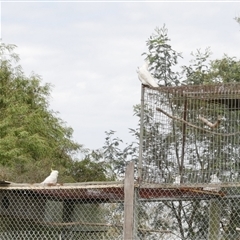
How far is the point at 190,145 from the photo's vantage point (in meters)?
6.88

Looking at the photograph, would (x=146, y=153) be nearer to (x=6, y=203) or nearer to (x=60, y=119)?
(x=6, y=203)

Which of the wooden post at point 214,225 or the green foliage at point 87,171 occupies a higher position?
the green foliage at point 87,171

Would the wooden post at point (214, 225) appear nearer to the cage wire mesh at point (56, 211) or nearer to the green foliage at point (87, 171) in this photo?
the cage wire mesh at point (56, 211)

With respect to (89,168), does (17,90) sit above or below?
above

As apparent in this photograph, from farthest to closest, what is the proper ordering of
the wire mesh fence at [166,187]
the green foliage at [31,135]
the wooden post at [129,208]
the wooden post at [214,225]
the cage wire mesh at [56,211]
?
the green foliage at [31,135], the cage wire mesh at [56,211], the wooden post at [214,225], the wire mesh fence at [166,187], the wooden post at [129,208]

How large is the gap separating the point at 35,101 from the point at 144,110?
26.0 feet

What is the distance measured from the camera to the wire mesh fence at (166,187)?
6098mm

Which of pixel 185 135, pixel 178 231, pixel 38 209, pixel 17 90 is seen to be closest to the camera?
pixel 185 135

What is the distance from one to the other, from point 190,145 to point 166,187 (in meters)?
1.07

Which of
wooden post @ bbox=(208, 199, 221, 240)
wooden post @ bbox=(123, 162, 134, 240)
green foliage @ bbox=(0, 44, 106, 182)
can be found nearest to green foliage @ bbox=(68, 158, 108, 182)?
green foliage @ bbox=(0, 44, 106, 182)

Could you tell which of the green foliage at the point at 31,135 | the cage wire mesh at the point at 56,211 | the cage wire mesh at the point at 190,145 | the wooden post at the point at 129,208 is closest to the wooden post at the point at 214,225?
the cage wire mesh at the point at 190,145

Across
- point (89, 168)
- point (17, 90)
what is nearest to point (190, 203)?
point (89, 168)

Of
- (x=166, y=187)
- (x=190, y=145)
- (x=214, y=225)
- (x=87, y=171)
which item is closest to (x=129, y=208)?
(x=166, y=187)

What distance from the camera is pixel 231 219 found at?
8.24 meters
